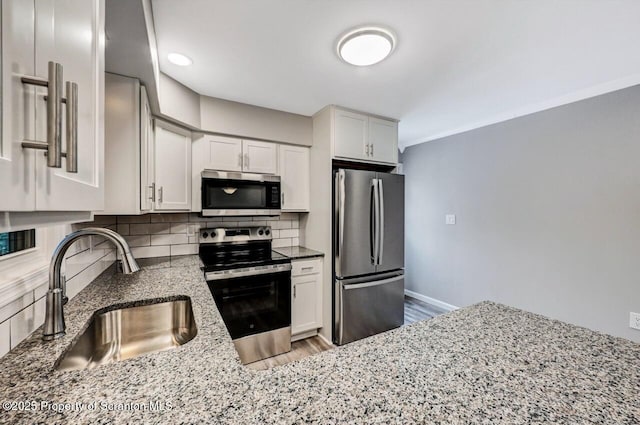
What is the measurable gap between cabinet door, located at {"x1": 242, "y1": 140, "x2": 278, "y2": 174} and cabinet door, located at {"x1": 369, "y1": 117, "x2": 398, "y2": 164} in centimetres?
103

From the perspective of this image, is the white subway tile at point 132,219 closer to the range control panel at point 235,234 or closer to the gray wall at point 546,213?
the range control panel at point 235,234

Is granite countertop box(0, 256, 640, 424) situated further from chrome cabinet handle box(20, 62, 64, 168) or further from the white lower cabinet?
the white lower cabinet

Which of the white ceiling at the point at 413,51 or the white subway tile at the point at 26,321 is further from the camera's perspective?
the white ceiling at the point at 413,51

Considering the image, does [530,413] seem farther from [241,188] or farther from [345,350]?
[241,188]

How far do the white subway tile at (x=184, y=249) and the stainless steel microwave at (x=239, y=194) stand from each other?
0.48 m

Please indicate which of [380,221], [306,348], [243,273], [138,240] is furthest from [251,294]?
[380,221]

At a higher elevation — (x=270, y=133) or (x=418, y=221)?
(x=270, y=133)

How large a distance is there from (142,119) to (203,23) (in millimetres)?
714

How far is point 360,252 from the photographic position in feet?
8.18

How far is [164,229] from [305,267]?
4.51 ft

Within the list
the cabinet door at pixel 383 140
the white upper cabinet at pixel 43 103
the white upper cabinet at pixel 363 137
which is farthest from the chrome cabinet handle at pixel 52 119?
the cabinet door at pixel 383 140

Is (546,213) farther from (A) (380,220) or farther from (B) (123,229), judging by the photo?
(B) (123,229)

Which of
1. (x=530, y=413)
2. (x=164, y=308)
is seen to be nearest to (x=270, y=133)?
(x=164, y=308)

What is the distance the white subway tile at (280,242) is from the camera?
9.50 feet
